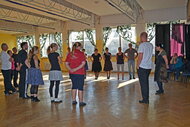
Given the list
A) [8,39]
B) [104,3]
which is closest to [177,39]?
[104,3]

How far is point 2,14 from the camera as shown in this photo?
32.1ft

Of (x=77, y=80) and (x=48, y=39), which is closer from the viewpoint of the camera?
(x=77, y=80)

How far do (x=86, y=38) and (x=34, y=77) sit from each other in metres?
7.92

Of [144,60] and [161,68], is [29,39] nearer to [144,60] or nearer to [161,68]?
[161,68]

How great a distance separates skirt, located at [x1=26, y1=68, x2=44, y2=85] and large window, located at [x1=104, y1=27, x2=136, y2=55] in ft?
23.4

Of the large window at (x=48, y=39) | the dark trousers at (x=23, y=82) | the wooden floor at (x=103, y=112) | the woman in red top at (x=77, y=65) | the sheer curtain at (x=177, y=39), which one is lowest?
the wooden floor at (x=103, y=112)

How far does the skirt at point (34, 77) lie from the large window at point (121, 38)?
7.14 metres

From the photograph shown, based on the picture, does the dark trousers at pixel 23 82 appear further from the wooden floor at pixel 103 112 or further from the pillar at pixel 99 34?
the pillar at pixel 99 34

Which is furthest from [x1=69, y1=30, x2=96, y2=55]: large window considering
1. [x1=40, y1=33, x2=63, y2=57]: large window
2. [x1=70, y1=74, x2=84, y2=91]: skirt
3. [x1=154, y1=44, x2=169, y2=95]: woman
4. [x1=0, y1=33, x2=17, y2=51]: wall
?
[x1=70, y1=74, x2=84, y2=91]: skirt

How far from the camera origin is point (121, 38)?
11141mm

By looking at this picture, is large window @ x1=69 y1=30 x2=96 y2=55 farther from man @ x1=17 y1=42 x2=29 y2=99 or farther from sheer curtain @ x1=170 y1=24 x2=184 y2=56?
man @ x1=17 y1=42 x2=29 y2=99

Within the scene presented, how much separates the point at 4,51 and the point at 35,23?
7.11 m

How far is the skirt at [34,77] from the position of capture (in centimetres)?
448

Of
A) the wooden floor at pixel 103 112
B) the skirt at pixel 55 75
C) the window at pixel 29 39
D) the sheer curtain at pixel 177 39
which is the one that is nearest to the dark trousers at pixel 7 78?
the wooden floor at pixel 103 112
